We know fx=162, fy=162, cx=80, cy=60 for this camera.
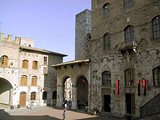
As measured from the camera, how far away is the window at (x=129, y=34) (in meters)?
17.0

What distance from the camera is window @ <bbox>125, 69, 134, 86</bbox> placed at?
16730 mm

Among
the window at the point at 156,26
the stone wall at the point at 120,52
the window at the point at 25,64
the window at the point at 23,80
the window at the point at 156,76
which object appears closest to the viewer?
the window at the point at 156,76

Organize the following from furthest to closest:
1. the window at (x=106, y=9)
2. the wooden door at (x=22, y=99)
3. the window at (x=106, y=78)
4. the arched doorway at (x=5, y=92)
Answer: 1. the wooden door at (x=22, y=99)
2. the arched doorway at (x=5, y=92)
3. the window at (x=106, y=9)
4. the window at (x=106, y=78)

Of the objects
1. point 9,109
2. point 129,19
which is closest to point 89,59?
point 129,19

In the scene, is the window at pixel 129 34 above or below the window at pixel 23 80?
above

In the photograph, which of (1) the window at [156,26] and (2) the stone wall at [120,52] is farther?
(2) the stone wall at [120,52]

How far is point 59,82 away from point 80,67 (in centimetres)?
597

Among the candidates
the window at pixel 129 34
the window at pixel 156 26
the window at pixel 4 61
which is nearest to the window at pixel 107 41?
the window at pixel 129 34

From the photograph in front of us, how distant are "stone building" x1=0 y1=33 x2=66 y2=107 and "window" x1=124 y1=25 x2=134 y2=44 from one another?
1699 cm


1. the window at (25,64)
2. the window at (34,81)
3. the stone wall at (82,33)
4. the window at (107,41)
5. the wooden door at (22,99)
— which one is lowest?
the wooden door at (22,99)

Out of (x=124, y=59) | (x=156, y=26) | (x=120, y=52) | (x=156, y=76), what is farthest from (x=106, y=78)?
(x=156, y=26)

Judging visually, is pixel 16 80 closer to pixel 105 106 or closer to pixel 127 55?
pixel 105 106

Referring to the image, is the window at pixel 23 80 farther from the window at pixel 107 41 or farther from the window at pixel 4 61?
the window at pixel 107 41

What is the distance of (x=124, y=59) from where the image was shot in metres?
17.4
